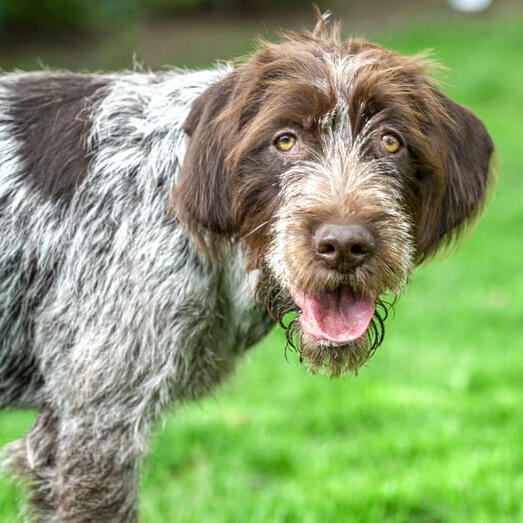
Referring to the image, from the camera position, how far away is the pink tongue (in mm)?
3246

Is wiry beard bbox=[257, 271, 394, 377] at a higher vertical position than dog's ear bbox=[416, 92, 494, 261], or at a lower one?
lower

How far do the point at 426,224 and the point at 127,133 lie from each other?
126 centimetres

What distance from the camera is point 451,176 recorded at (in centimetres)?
351

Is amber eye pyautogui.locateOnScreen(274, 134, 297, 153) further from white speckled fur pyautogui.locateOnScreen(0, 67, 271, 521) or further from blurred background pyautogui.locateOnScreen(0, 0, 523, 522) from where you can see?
blurred background pyautogui.locateOnScreen(0, 0, 523, 522)

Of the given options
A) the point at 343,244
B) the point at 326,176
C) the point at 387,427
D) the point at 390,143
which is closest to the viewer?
the point at 343,244

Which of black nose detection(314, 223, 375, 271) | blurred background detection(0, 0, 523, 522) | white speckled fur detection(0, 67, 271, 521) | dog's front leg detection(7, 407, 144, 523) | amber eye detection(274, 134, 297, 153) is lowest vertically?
blurred background detection(0, 0, 523, 522)

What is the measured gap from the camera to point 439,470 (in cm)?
501

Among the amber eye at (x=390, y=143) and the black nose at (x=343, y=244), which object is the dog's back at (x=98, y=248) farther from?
A: the amber eye at (x=390, y=143)

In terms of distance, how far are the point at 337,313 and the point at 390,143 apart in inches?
25.5

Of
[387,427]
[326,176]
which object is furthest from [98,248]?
[387,427]

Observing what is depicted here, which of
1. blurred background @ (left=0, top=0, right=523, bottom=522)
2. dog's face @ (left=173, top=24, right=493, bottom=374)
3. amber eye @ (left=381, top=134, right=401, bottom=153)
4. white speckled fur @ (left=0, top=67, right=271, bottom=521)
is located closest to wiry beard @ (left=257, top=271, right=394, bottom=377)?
dog's face @ (left=173, top=24, right=493, bottom=374)

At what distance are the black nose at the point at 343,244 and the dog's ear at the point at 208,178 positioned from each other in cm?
49

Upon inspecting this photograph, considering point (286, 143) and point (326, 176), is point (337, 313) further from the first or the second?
point (286, 143)

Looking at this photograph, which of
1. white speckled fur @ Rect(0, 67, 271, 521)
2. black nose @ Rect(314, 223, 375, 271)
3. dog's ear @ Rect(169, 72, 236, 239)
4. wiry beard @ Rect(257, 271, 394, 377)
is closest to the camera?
A: black nose @ Rect(314, 223, 375, 271)
